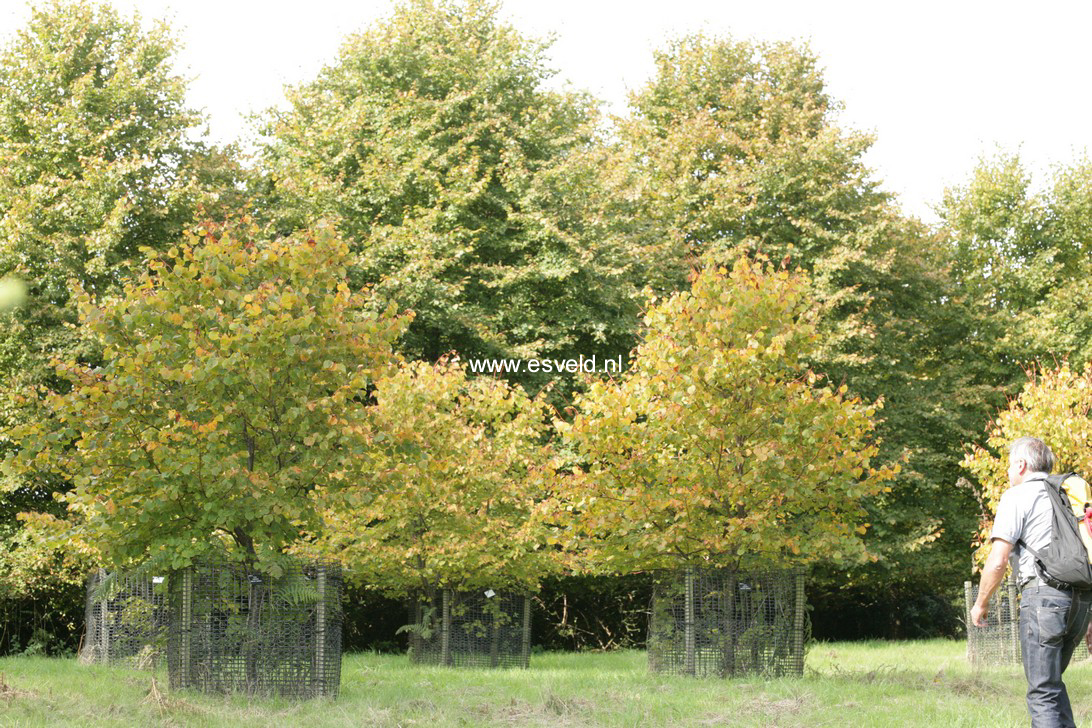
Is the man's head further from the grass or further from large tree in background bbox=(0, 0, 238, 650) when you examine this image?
large tree in background bbox=(0, 0, 238, 650)

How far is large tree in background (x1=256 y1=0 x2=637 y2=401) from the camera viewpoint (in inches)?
979

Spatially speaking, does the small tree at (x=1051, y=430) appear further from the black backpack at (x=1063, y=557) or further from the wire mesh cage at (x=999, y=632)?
the black backpack at (x=1063, y=557)

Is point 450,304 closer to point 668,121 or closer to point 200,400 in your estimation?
point 668,121

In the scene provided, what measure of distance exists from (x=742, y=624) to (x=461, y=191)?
13.8 m

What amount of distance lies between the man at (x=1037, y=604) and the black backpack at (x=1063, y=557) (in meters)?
0.03

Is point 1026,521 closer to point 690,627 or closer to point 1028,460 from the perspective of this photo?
point 1028,460

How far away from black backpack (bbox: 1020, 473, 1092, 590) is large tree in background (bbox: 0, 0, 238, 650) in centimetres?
1731

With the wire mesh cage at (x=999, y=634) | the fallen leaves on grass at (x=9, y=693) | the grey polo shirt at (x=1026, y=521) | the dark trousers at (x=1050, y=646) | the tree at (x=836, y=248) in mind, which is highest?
the tree at (x=836, y=248)

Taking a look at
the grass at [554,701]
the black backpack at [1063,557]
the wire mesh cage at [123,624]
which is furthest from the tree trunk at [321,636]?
the black backpack at [1063,557]

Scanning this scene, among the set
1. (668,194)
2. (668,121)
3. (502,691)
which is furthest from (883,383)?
(502,691)

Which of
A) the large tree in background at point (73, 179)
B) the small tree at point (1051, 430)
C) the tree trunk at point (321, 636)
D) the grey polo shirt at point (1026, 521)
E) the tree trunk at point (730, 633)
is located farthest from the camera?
the large tree in background at point (73, 179)

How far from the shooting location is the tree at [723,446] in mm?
14258

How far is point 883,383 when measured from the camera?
89.6ft

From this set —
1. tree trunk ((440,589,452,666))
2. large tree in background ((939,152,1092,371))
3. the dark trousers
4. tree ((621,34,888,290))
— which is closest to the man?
the dark trousers
